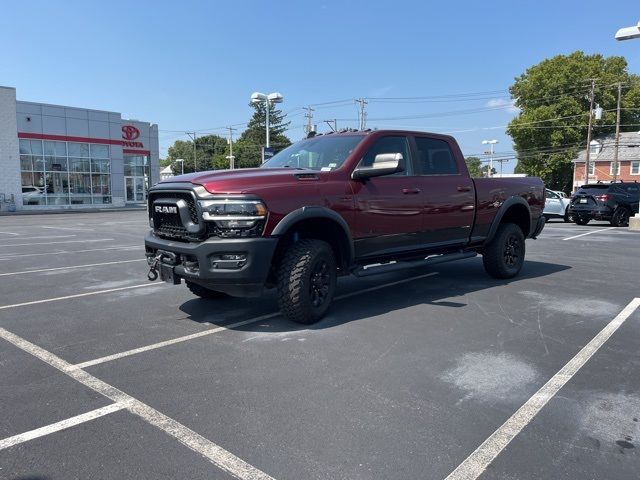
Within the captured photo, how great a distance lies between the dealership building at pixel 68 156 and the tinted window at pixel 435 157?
110 feet

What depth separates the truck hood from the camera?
4629 millimetres

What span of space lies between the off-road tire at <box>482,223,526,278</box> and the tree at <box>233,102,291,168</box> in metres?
84.2

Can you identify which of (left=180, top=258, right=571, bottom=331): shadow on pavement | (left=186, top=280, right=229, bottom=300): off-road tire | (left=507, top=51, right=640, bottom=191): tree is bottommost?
(left=180, top=258, right=571, bottom=331): shadow on pavement

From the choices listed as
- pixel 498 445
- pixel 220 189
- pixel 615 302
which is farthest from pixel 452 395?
pixel 615 302

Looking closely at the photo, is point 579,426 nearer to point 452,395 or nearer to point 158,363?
A: point 452,395

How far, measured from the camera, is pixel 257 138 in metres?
95.6

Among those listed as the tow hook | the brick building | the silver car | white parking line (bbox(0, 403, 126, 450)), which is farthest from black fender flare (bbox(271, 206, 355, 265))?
the brick building

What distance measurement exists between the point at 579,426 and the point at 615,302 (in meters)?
3.91

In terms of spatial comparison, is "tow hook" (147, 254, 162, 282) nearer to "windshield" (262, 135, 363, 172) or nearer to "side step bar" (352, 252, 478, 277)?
"windshield" (262, 135, 363, 172)

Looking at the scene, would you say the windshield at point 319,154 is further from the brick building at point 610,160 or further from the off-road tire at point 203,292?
the brick building at point 610,160

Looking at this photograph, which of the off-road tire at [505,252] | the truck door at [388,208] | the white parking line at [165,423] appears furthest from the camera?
the off-road tire at [505,252]

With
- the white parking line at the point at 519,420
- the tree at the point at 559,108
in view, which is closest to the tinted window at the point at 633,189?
the white parking line at the point at 519,420

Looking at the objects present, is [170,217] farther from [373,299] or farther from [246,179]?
[373,299]

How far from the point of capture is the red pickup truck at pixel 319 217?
4.61 metres
